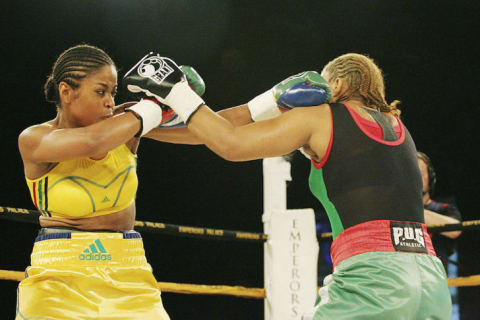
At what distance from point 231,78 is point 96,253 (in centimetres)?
639

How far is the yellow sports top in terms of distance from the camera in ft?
4.97

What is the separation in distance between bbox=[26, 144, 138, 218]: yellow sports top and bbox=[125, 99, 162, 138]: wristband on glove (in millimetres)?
133

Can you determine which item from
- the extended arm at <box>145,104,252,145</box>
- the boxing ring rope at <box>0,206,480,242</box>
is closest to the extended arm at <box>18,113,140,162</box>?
the extended arm at <box>145,104,252,145</box>

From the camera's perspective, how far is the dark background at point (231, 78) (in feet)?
21.7

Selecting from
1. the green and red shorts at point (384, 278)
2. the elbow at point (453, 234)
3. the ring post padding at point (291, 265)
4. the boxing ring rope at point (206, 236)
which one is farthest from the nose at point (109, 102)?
the elbow at point (453, 234)

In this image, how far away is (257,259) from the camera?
27.5 ft

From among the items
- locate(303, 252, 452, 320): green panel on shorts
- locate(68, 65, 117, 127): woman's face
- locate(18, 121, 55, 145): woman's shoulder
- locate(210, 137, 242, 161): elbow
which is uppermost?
locate(68, 65, 117, 127): woman's face

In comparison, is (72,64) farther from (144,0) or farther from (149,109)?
(144,0)

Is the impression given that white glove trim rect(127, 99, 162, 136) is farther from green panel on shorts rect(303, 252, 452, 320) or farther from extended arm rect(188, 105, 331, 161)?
green panel on shorts rect(303, 252, 452, 320)

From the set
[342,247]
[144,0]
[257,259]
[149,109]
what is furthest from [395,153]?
[257,259]

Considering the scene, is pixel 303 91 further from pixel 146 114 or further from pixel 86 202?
pixel 86 202

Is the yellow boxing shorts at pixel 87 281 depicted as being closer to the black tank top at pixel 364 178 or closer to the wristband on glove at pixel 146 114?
the wristband on glove at pixel 146 114

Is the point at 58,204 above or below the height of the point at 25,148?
below

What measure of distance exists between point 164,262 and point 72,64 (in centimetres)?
670
